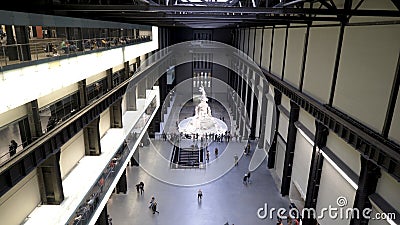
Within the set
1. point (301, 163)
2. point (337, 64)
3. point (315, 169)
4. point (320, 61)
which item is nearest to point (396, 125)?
point (337, 64)

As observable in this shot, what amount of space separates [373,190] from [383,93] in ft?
12.3

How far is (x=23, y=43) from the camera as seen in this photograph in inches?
422

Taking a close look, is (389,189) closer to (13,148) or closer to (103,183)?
(13,148)

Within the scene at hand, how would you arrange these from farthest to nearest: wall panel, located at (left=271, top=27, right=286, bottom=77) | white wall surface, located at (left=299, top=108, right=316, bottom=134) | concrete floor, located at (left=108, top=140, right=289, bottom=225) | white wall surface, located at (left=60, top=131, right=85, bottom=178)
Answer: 1. wall panel, located at (left=271, top=27, right=286, bottom=77)
2. concrete floor, located at (left=108, top=140, right=289, bottom=225)
3. white wall surface, located at (left=299, top=108, right=316, bottom=134)
4. white wall surface, located at (left=60, top=131, right=85, bottom=178)

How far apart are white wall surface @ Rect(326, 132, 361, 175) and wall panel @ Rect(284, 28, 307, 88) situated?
5864mm

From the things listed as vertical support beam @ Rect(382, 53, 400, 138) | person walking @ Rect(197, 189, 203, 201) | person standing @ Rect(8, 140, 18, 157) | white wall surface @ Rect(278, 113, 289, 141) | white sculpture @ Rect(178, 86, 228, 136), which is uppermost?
vertical support beam @ Rect(382, 53, 400, 138)

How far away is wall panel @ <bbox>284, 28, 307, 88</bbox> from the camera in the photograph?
19495 mm

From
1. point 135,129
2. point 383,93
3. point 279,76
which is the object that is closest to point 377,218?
point 383,93

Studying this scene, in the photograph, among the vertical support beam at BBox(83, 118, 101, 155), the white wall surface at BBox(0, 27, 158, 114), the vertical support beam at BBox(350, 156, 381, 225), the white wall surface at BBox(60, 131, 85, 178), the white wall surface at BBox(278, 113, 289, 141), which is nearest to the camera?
the white wall surface at BBox(0, 27, 158, 114)

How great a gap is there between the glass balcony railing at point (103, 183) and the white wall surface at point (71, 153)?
1681mm

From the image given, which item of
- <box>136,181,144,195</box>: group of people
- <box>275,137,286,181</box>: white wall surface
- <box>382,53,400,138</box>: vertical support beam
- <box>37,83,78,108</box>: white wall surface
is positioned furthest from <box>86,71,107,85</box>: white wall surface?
<box>382,53,400,138</box>: vertical support beam

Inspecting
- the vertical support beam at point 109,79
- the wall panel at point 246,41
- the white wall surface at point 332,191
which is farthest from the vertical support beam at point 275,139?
the wall panel at point 246,41

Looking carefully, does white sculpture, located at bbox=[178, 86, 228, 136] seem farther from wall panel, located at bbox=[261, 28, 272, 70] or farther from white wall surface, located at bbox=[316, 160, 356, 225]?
white wall surface, located at bbox=[316, 160, 356, 225]

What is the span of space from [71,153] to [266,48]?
70.0 feet
